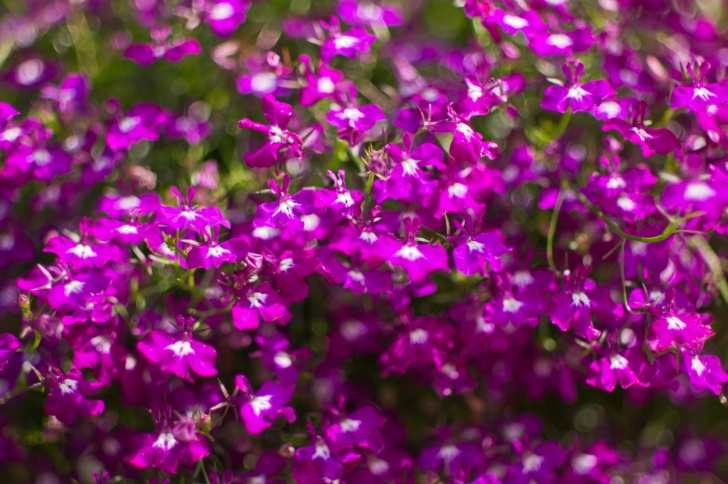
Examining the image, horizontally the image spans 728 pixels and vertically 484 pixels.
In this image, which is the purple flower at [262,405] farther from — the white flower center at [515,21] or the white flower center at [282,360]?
the white flower center at [515,21]

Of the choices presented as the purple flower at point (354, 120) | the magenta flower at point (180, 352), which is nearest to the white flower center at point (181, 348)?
the magenta flower at point (180, 352)

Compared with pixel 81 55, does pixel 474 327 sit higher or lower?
lower

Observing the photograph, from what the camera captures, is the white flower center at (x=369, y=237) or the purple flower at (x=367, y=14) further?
the purple flower at (x=367, y=14)

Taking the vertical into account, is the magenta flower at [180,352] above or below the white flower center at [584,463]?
above

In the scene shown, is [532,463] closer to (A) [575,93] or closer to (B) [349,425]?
(B) [349,425]

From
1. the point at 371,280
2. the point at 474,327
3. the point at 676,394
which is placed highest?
the point at 371,280

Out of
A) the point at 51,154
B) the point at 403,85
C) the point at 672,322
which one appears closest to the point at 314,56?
the point at 403,85

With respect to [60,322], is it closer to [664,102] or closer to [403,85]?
[403,85]

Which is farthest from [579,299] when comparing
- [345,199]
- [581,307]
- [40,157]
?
[40,157]
